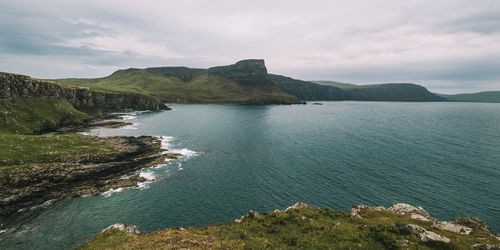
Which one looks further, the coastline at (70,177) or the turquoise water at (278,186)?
the coastline at (70,177)

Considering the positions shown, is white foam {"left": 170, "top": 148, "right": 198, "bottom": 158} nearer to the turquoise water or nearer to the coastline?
the turquoise water

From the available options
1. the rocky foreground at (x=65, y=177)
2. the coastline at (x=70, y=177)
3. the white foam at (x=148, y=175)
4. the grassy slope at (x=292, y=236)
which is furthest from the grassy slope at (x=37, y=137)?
the grassy slope at (x=292, y=236)

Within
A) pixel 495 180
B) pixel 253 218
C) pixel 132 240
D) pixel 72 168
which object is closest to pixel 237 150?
pixel 72 168

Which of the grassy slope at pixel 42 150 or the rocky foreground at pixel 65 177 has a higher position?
the grassy slope at pixel 42 150

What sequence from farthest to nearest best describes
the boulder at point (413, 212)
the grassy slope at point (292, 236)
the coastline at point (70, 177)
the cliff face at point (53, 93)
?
the cliff face at point (53, 93) < the coastline at point (70, 177) < the boulder at point (413, 212) < the grassy slope at point (292, 236)

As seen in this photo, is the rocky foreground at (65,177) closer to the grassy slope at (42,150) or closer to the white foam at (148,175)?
the grassy slope at (42,150)

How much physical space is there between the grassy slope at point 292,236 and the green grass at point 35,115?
8931 cm

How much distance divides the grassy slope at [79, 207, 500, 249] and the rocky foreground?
2583cm

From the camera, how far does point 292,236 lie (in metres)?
25.6

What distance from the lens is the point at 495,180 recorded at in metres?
54.8

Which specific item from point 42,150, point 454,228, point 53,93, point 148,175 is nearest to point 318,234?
point 454,228

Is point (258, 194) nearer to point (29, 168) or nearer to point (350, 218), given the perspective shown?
point (350, 218)

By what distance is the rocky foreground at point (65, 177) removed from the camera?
42625 millimetres

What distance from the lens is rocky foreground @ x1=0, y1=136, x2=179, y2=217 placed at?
140 feet
